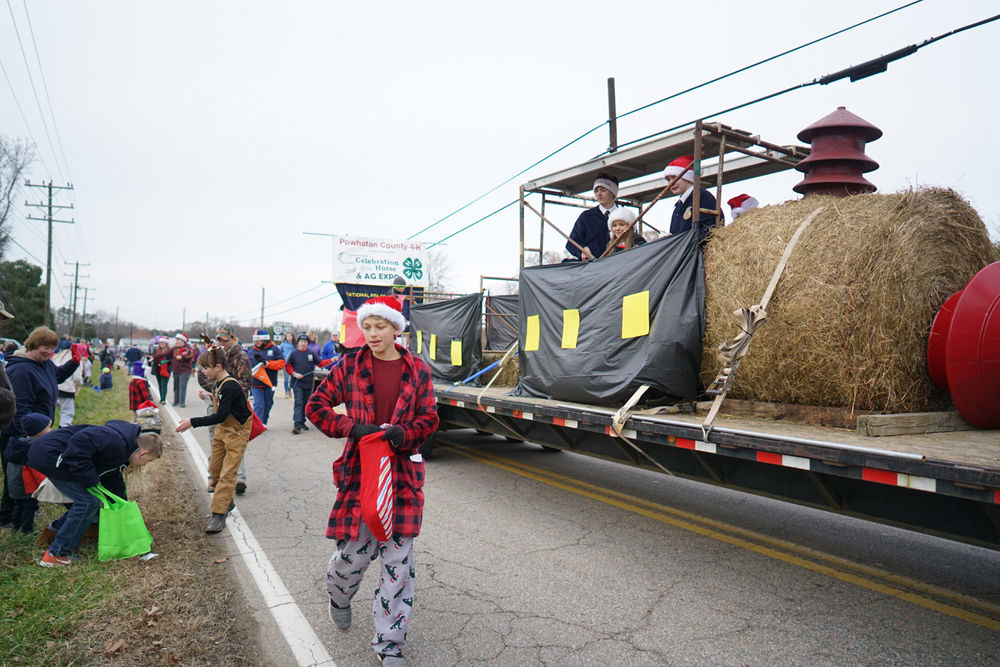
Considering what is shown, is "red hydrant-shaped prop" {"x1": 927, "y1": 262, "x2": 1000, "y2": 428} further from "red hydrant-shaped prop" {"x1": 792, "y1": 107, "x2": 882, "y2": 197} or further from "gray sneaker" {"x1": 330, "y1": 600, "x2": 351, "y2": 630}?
"gray sneaker" {"x1": 330, "y1": 600, "x2": 351, "y2": 630}

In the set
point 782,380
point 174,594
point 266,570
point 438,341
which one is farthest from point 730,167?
point 174,594

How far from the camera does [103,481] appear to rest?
4.73m

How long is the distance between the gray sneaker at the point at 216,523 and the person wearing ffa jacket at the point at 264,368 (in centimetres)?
472

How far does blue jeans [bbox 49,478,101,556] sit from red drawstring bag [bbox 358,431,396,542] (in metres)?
2.69

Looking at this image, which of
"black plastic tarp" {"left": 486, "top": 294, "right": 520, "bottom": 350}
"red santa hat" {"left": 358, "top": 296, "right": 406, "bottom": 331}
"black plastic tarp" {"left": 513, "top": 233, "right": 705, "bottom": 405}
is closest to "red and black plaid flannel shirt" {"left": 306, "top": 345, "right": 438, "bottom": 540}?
"red santa hat" {"left": 358, "top": 296, "right": 406, "bottom": 331}

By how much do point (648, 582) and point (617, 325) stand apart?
2296mm

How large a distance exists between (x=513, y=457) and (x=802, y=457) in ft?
19.2

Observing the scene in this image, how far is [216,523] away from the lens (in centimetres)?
521

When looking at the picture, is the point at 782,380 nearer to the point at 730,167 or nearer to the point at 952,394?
the point at 952,394

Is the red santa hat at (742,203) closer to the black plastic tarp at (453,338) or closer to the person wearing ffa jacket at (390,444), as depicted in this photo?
the black plastic tarp at (453,338)

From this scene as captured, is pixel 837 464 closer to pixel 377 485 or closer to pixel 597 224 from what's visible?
pixel 377 485

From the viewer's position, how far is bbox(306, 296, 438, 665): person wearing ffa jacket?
305 cm

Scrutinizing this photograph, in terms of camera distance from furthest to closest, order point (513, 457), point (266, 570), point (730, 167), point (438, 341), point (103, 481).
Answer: point (438, 341) → point (513, 457) → point (730, 167) → point (103, 481) → point (266, 570)

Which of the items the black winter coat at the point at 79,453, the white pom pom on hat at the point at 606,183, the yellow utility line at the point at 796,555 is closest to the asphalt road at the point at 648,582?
the yellow utility line at the point at 796,555
